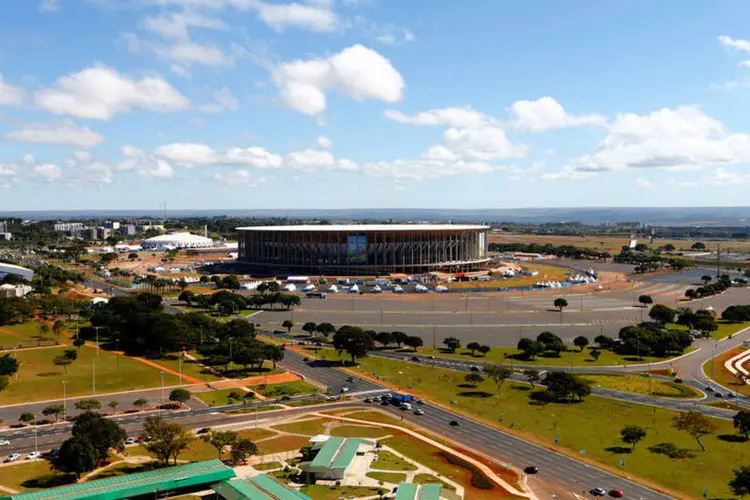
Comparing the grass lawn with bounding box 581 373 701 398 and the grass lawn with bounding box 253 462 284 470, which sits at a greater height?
the grass lawn with bounding box 581 373 701 398

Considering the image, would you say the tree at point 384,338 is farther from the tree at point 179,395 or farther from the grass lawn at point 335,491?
the grass lawn at point 335,491

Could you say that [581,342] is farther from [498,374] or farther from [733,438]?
[733,438]

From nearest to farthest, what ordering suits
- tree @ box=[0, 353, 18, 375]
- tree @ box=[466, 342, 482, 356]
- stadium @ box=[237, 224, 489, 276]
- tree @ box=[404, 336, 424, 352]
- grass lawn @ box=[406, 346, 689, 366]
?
tree @ box=[0, 353, 18, 375]
grass lawn @ box=[406, 346, 689, 366]
tree @ box=[466, 342, 482, 356]
tree @ box=[404, 336, 424, 352]
stadium @ box=[237, 224, 489, 276]

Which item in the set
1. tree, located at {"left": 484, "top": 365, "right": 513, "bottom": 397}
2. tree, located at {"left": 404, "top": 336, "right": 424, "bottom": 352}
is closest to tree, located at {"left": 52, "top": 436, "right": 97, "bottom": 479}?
tree, located at {"left": 484, "top": 365, "right": 513, "bottom": 397}

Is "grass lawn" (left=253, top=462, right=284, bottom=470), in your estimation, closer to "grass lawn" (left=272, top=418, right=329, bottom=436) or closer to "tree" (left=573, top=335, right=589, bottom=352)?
"grass lawn" (left=272, top=418, right=329, bottom=436)

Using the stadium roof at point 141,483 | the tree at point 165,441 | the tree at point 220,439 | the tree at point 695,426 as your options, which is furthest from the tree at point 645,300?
the stadium roof at point 141,483

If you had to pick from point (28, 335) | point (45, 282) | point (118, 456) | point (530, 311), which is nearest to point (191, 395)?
point (118, 456)
